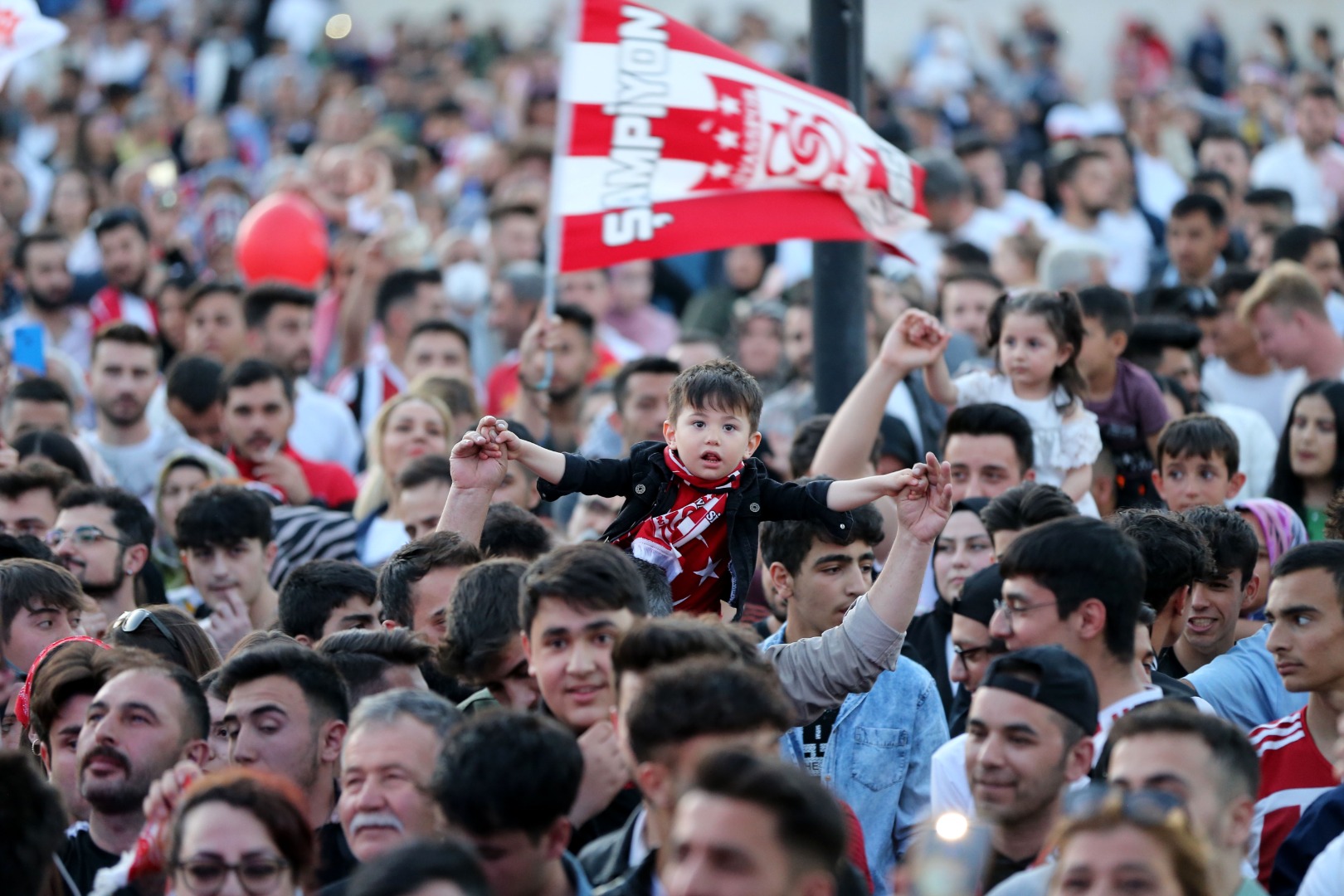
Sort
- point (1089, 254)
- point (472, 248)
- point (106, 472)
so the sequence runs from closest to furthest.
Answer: point (106, 472)
point (1089, 254)
point (472, 248)

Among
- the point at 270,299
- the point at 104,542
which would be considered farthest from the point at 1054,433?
the point at 270,299

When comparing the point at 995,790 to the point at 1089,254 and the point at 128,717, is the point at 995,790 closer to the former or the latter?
the point at 128,717

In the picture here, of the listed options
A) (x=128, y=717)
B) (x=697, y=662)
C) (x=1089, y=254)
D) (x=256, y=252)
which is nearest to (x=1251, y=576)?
(x=697, y=662)

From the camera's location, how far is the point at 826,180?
7141 mm

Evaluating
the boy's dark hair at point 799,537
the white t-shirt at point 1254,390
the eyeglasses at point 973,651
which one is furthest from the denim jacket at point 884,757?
the white t-shirt at point 1254,390

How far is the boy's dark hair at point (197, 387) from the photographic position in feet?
30.2

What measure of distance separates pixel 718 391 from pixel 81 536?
9.95 ft

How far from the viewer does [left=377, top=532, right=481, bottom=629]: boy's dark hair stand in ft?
18.3

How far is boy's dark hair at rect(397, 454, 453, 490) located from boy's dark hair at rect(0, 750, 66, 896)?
3.50 m

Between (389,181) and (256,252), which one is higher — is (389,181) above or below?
above

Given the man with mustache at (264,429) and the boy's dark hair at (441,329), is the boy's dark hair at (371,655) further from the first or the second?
the boy's dark hair at (441,329)

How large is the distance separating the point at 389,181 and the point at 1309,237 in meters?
7.02

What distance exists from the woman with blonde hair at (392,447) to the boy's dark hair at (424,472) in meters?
0.33

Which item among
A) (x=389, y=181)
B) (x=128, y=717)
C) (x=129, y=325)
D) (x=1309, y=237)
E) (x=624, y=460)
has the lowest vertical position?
(x=128, y=717)
